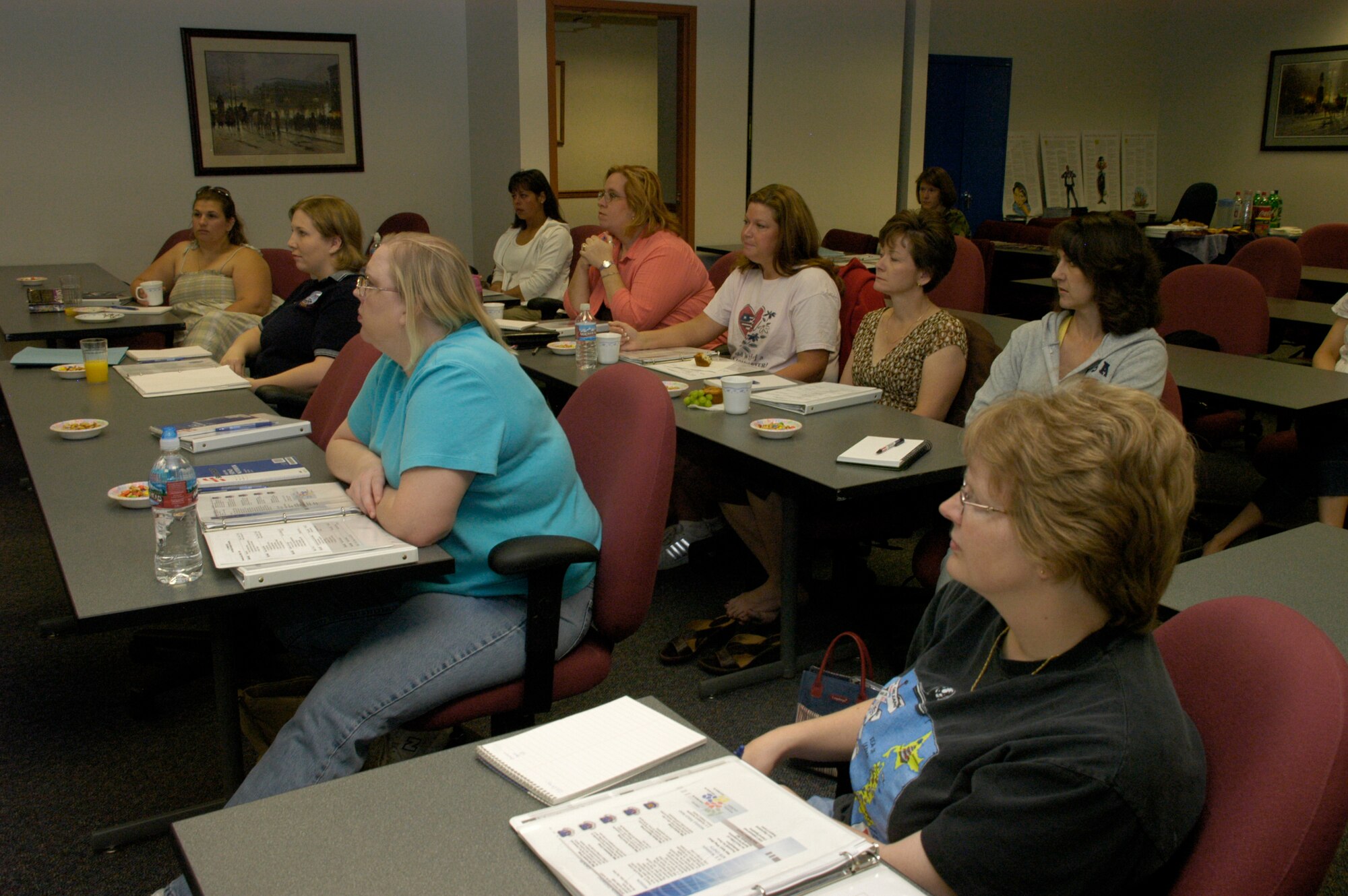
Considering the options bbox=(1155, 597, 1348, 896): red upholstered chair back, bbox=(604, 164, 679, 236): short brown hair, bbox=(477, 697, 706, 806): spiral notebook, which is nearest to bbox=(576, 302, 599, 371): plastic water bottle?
bbox=(604, 164, 679, 236): short brown hair

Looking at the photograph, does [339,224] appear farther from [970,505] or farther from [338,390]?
[970,505]

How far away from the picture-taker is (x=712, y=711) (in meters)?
2.78

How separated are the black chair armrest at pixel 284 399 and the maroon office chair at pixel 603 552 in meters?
1.22

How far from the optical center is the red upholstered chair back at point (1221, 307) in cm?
423

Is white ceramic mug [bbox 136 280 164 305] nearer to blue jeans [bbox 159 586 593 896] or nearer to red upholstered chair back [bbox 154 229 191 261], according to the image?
red upholstered chair back [bbox 154 229 191 261]

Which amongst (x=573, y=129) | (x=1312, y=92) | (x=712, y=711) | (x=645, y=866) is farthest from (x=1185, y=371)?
(x=1312, y=92)

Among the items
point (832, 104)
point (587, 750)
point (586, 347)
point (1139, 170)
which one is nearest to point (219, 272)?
point (586, 347)

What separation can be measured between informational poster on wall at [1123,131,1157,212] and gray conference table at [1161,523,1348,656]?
931 centimetres

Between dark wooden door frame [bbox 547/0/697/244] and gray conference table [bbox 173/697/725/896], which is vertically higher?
dark wooden door frame [bbox 547/0/697/244]

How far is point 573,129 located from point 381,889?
351 inches

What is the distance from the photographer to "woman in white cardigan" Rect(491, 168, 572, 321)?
18.2 feet

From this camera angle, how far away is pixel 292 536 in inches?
69.9

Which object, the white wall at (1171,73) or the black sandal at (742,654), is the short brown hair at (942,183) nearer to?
the white wall at (1171,73)

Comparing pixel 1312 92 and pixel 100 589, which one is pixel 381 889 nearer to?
pixel 100 589
